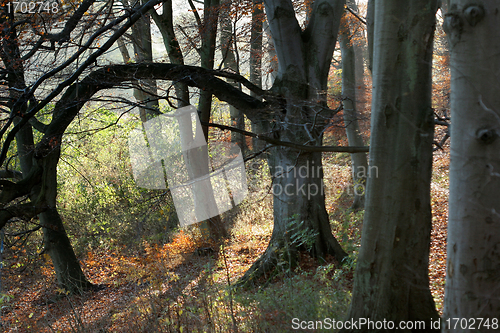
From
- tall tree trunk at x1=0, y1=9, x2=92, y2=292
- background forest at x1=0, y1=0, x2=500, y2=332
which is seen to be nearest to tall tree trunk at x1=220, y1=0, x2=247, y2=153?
background forest at x1=0, y1=0, x2=500, y2=332

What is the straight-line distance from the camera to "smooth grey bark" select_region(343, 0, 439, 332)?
9.73ft

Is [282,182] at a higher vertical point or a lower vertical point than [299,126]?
lower

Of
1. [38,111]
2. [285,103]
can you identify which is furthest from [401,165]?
[38,111]

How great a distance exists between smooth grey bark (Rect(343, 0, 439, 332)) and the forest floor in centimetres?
74

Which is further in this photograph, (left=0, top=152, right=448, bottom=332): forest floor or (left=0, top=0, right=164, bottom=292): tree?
(left=0, top=0, right=164, bottom=292): tree

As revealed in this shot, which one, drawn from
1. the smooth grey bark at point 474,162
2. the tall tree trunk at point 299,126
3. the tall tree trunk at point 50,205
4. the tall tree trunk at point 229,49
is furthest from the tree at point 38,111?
the smooth grey bark at point 474,162

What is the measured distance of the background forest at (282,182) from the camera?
2051 mm

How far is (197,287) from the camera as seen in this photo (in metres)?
4.64

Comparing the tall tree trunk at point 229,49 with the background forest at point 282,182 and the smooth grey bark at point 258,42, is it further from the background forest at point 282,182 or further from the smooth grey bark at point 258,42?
the smooth grey bark at point 258,42

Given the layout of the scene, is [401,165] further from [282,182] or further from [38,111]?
[38,111]

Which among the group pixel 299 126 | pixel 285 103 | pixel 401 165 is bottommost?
pixel 401 165

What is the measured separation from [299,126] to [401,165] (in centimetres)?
362

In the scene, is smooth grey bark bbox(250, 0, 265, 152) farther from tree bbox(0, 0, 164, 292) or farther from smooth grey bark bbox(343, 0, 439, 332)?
smooth grey bark bbox(343, 0, 439, 332)

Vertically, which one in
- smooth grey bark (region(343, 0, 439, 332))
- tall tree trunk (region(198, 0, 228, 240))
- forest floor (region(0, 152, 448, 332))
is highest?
tall tree trunk (region(198, 0, 228, 240))
